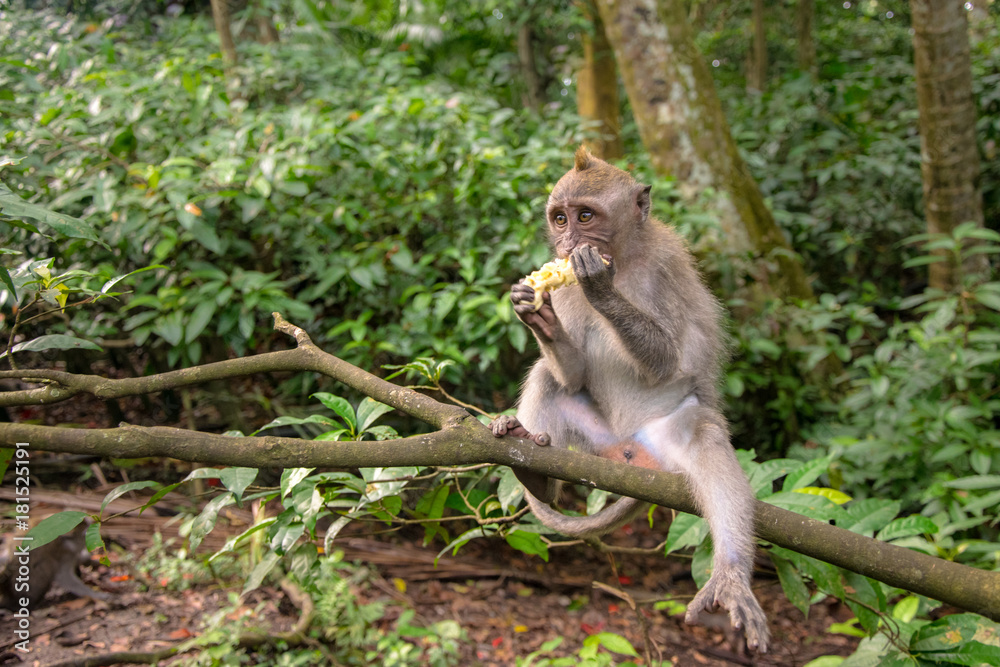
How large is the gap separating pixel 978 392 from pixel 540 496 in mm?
3912

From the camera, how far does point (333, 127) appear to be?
4777 millimetres

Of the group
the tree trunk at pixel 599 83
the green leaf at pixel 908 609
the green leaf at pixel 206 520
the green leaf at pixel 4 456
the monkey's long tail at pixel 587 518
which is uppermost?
the tree trunk at pixel 599 83

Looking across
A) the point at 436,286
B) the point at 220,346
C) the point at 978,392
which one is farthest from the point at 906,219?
the point at 220,346

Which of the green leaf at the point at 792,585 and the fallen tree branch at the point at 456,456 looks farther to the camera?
the green leaf at the point at 792,585

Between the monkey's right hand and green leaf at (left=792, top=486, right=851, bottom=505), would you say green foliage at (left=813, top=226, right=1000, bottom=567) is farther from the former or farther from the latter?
the monkey's right hand

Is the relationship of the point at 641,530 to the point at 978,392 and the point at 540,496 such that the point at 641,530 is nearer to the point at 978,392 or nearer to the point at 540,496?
the point at 978,392

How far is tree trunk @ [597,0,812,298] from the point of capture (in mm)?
6328

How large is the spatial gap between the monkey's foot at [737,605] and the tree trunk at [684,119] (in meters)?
4.48

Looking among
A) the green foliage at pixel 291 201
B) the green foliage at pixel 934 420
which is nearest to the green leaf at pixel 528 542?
the green foliage at pixel 291 201

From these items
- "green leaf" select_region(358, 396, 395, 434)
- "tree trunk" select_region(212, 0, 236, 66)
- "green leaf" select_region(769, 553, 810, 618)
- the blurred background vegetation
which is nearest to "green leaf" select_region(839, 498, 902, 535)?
"green leaf" select_region(769, 553, 810, 618)

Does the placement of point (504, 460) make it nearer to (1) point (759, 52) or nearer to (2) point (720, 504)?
(2) point (720, 504)

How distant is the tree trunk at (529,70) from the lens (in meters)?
8.84

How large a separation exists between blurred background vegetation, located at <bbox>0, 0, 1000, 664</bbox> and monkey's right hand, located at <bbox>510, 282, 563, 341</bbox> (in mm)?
1281

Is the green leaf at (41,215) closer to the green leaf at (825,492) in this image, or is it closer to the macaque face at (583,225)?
the macaque face at (583,225)
